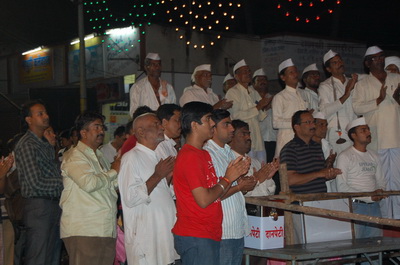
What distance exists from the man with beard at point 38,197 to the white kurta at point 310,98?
4.79 metres

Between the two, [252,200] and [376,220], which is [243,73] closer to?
[252,200]

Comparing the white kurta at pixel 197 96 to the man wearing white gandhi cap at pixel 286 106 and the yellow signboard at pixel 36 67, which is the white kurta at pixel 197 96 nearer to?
the man wearing white gandhi cap at pixel 286 106

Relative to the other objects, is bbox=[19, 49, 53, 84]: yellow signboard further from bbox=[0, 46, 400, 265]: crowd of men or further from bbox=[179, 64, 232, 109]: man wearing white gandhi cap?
bbox=[0, 46, 400, 265]: crowd of men

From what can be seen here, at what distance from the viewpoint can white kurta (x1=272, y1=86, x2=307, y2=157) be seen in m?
9.60

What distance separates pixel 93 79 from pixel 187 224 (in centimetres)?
2013

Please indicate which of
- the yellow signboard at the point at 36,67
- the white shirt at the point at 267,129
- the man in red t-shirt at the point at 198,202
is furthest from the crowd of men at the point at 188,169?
the yellow signboard at the point at 36,67

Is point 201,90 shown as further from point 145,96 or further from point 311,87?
point 311,87

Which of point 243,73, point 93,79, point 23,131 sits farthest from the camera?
point 93,79

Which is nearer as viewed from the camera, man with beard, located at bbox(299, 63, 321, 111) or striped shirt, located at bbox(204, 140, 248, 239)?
striped shirt, located at bbox(204, 140, 248, 239)

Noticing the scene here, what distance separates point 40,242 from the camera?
724 centimetres

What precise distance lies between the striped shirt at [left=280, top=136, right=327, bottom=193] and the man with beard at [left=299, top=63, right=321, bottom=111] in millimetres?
2376

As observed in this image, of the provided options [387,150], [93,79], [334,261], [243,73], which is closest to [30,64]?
[93,79]

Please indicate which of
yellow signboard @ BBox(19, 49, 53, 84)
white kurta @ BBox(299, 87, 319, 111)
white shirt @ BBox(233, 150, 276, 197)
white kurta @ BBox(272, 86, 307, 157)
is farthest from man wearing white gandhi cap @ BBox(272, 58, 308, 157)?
yellow signboard @ BBox(19, 49, 53, 84)

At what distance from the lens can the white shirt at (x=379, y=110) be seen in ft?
31.9
